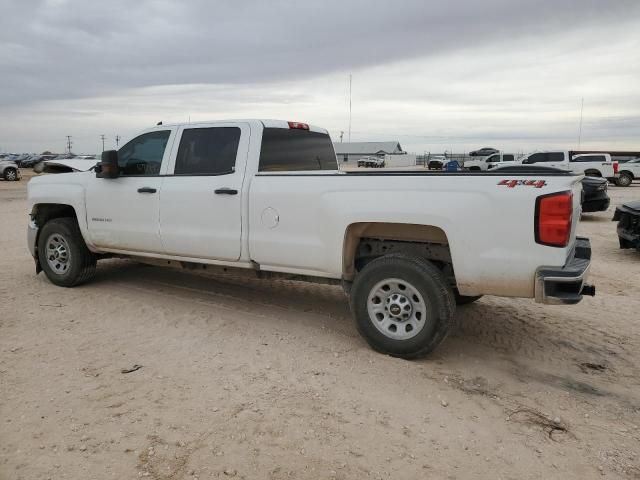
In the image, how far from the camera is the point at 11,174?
98.3ft

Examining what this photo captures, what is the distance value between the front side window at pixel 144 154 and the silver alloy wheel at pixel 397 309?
2903 millimetres

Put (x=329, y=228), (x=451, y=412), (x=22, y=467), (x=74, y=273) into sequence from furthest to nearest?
(x=74, y=273)
(x=329, y=228)
(x=451, y=412)
(x=22, y=467)

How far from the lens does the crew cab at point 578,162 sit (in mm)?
22484

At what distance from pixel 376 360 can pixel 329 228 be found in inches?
46.6

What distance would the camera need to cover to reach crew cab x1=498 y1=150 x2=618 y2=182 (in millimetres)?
22484

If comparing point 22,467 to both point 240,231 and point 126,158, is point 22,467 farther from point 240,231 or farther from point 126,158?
point 126,158

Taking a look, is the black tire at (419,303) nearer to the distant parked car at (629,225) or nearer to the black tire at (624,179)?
the distant parked car at (629,225)

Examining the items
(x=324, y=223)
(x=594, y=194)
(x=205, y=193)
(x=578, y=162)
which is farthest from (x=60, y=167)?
(x=578, y=162)

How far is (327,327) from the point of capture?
5.05 metres

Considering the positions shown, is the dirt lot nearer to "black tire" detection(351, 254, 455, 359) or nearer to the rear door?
"black tire" detection(351, 254, 455, 359)

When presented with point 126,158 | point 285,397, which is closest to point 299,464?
point 285,397

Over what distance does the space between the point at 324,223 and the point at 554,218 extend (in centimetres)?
182

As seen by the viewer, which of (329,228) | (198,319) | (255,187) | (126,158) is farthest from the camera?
(126,158)

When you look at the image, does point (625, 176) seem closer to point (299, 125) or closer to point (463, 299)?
point (463, 299)
